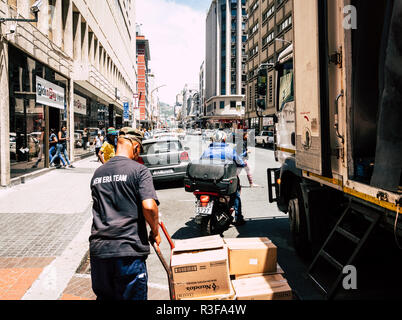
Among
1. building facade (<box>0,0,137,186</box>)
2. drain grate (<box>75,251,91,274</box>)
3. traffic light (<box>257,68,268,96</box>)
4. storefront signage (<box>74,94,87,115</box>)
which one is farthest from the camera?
storefront signage (<box>74,94,87,115</box>)

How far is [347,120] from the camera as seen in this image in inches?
143

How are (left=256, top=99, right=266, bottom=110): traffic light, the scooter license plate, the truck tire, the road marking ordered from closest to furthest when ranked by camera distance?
1. the road marking
2. the truck tire
3. the scooter license plate
4. (left=256, top=99, right=266, bottom=110): traffic light

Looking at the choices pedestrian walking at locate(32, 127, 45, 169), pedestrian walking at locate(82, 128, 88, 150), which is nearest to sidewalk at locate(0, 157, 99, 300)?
pedestrian walking at locate(32, 127, 45, 169)

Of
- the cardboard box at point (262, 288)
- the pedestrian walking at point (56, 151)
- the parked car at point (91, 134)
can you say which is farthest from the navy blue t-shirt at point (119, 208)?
the parked car at point (91, 134)

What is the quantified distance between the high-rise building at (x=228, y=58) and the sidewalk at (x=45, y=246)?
9962 centimetres

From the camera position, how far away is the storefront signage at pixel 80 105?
2105 centimetres

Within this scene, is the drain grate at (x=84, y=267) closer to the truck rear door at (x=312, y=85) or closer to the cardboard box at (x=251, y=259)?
the cardboard box at (x=251, y=259)

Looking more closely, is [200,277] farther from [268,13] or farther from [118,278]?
[268,13]

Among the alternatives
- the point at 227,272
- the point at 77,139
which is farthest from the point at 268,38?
the point at 227,272

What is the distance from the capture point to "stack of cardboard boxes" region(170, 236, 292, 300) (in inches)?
130

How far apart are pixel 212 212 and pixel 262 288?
295 centimetres

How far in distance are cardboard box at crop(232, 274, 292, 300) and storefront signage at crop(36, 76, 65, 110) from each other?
12.8 metres

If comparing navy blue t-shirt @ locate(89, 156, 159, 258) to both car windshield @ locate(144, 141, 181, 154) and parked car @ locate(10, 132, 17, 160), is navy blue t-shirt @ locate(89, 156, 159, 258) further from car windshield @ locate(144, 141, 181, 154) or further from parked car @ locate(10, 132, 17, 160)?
parked car @ locate(10, 132, 17, 160)

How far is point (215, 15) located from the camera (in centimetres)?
11219
